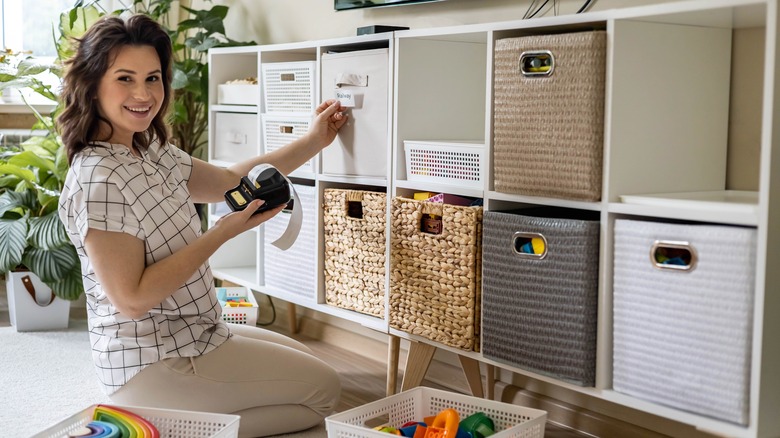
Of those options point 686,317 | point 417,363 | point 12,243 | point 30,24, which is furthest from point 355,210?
point 30,24

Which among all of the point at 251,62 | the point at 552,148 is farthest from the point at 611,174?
the point at 251,62

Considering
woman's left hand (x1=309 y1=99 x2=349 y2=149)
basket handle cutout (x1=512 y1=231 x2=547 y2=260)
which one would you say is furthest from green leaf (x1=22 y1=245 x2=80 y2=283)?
basket handle cutout (x1=512 y1=231 x2=547 y2=260)

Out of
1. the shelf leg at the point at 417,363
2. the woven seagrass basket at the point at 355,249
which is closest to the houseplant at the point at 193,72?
the woven seagrass basket at the point at 355,249

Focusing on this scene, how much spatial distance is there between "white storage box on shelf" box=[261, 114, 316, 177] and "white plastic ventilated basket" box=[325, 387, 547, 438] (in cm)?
78

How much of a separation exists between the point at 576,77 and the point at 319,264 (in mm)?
1048

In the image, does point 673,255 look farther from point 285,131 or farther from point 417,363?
point 285,131

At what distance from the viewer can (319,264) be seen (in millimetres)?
2514

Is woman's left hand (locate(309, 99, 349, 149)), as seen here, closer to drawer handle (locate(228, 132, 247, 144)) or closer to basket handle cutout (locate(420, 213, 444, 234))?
basket handle cutout (locate(420, 213, 444, 234))

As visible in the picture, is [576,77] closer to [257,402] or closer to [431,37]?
[431,37]

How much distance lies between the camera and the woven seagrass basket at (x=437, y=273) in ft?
6.56

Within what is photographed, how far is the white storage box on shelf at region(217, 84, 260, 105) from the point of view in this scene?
2846 millimetres

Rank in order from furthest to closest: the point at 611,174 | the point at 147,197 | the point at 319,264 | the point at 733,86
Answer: the point at 319,264 → the point at 147,197 → the point at 733,86 → the point at 611,174

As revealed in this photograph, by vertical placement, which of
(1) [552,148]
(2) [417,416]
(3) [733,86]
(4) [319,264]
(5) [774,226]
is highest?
(3) [733,86]

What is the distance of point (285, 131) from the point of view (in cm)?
265
